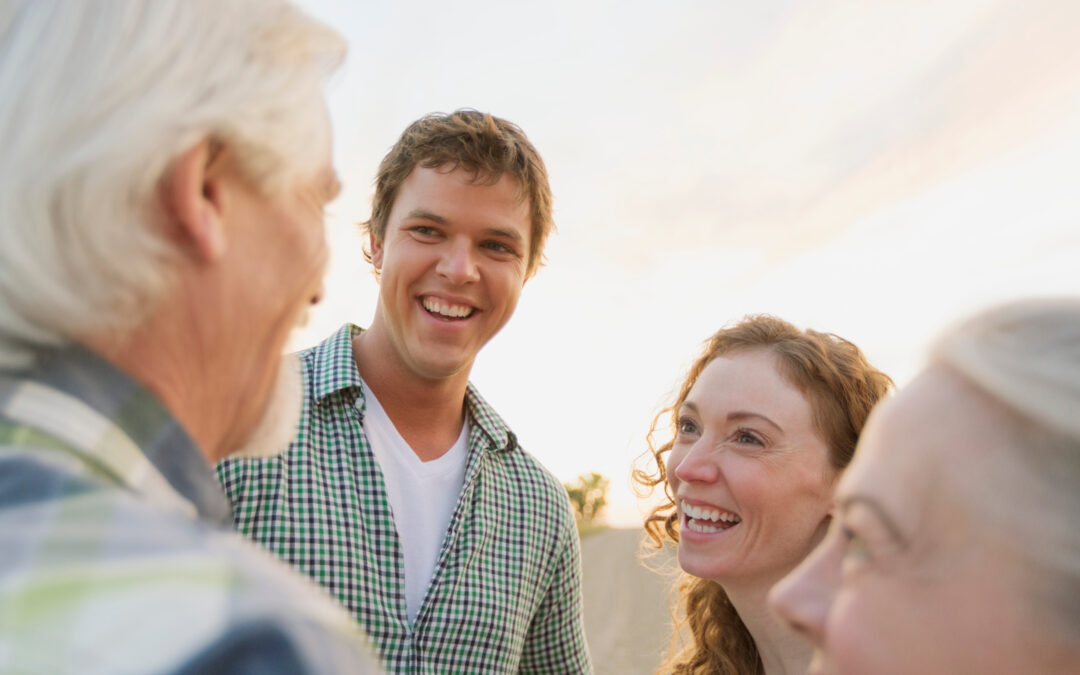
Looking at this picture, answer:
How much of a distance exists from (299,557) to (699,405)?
1.58m

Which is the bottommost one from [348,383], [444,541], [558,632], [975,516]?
[558,632]

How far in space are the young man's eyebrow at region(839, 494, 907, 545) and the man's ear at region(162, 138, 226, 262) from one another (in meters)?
1.08

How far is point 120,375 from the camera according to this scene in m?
1.05

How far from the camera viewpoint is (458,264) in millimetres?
3539

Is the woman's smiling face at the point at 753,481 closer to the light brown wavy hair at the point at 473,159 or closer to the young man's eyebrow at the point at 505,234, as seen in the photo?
the young man's eyebrow at the point at 505,234

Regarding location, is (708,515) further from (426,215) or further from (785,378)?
(426,215)

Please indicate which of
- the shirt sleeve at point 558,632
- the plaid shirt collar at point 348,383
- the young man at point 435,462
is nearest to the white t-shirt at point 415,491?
the young man at point 435,462

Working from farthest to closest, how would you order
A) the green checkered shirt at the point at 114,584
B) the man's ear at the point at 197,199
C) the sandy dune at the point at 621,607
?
the sandy dune at the point at 621,607 → the man's ear at the point at 197,199 → the green checkered shirt at the point at 114,584

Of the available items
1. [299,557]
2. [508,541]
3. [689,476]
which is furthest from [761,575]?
[299,557]

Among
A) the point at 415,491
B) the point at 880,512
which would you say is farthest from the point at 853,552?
the point at 415,491

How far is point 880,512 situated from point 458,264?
2452 millimetres

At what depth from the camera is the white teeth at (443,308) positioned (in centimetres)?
355

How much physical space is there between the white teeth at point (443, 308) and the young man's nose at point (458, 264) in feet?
0.36

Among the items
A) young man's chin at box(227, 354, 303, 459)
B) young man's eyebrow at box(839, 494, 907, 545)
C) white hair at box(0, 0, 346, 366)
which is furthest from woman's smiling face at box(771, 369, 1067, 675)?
white hair at box(0, 0, 346, 366)
